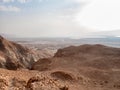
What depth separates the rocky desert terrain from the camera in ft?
38.3

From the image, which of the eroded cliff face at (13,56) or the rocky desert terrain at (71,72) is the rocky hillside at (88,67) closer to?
the rocky desert terrain at (71,72)

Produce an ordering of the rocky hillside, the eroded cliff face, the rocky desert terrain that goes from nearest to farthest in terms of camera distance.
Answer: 1. the rocky desert terrain
2. the rocky hillside
3. the eroded cliff face

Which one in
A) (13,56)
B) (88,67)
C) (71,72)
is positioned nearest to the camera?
(71,72)

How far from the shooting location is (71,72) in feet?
58.4

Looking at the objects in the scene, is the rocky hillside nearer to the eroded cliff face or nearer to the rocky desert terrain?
the rocky desert terrain

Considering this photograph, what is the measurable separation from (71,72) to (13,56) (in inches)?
810

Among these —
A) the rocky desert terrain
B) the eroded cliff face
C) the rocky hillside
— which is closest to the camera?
the rocky desert terrain

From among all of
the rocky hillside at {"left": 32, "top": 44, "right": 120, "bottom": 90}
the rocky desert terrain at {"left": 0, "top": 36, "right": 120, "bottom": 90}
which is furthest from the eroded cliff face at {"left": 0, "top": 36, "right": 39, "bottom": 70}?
the rocky hillside at {"left": 32, "top": 44, "right": 120, "bottom": 90}

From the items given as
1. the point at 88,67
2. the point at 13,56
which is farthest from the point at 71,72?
the point at 13,56

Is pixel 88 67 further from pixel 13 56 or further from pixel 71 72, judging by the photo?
pixel 13 56

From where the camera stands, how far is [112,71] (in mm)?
→ 18984

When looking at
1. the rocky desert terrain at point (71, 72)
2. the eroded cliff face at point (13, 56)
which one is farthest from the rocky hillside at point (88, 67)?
the eroded cliff face at point (13, 56)

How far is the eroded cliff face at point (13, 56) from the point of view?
32031 millimetres

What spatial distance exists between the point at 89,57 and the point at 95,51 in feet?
9.86
